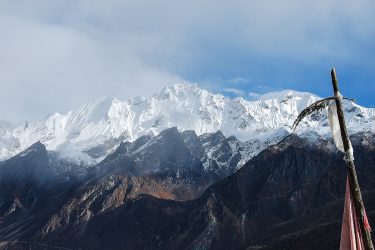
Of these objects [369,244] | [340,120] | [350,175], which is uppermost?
[340,120]

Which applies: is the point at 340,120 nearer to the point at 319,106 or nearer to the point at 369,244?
the point at 319,106

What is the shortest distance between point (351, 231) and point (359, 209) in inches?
26.0

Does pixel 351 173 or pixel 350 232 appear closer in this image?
pixel 350 232

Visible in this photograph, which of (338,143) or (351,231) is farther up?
(338,143)

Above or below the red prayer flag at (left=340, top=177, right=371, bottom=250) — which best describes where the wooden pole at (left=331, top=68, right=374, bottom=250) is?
above

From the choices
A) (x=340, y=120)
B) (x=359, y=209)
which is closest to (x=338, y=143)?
(x=340, y=120)

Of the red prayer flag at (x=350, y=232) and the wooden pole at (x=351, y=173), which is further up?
the wooden pole at (x=351, y=173)

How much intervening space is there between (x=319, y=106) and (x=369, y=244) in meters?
3.90

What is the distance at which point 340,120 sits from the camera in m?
18.1

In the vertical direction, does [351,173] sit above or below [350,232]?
above

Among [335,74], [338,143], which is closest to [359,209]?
[338,143]

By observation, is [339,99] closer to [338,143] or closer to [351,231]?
[338,143]

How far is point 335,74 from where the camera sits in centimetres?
1750

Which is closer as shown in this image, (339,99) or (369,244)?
(369,244)
